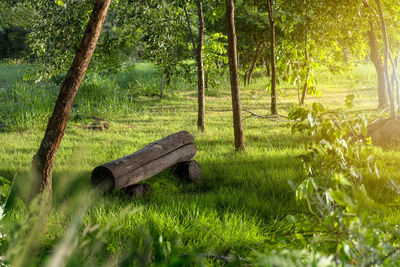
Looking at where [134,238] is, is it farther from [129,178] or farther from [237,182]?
[237,182]

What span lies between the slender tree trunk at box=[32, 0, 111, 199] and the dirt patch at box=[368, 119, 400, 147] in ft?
19.8

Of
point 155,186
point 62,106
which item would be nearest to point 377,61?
point 155,186

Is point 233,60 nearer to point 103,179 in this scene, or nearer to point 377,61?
point 103,179

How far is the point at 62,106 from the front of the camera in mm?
3098

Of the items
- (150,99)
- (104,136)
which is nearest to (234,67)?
(104,136)

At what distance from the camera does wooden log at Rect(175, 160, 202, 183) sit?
5480mm

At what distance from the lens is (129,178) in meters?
4.73

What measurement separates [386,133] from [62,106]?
21.4 feet

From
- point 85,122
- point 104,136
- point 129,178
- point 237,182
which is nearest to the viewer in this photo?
point 129,178

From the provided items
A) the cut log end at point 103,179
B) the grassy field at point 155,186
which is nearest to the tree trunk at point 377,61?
the grassy field at point 155,186

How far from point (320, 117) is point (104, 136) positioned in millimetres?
6816

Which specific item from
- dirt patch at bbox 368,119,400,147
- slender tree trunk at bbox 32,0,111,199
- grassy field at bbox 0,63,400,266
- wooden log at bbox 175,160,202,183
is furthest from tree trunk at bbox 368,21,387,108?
slender tree trunk at bbox 32,0,111,199

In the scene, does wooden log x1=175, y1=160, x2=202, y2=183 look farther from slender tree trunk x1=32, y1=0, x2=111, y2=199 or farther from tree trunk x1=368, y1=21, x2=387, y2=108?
tree trunk x1=368, y1=21, x2=387, y2=108

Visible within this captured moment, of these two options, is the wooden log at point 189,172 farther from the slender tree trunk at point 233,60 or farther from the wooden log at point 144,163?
the slender tree trunk at point 233,60
